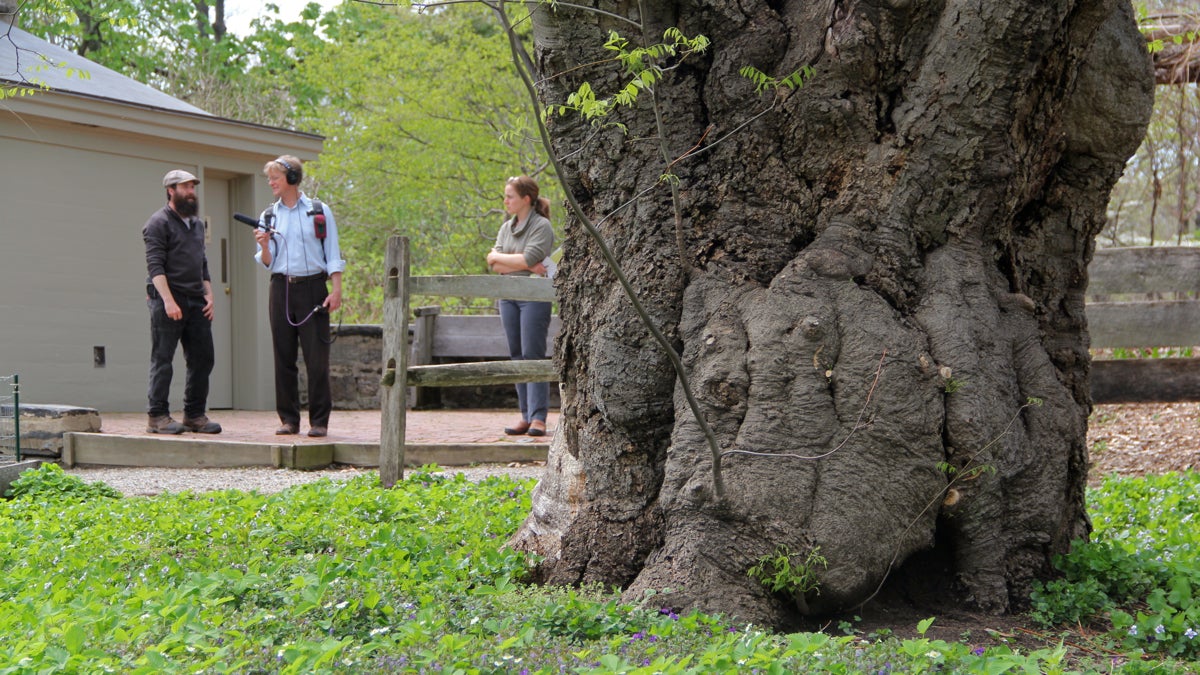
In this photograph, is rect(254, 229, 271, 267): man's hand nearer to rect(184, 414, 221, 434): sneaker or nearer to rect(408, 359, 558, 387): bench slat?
rect(184, 414, 221, 434): sneaker

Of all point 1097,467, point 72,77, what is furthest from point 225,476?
point 1097,467

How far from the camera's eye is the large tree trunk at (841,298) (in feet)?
12.9

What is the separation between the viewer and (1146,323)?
9586 mm

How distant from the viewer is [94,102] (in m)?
11.5

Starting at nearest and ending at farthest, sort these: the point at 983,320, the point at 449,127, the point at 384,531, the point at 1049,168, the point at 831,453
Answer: the point at 831,453 → the point at 983,320 → the point at 1049,168 → the point at 384,531 → the point at 449,127

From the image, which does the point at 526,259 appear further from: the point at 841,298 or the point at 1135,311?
the point at 841,298

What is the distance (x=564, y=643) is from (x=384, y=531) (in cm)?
182

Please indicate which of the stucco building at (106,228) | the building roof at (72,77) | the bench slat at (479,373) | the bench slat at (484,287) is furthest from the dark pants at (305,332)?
the building roof at (72,77)

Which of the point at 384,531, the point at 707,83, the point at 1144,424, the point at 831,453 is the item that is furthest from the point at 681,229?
the point at 1144,424

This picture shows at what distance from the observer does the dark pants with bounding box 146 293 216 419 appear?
9812 mm

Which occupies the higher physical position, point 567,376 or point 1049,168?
point 1049,168

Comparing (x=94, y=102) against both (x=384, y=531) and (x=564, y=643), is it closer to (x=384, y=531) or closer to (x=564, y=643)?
(x=384, y=531)

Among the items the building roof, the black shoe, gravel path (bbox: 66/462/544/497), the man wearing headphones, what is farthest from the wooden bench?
gravel path (bbox: 66/462/544/497)

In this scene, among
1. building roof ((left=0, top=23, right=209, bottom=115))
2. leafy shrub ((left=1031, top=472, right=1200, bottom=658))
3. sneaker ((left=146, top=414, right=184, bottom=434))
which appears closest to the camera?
leafy shrub ((left=1031, top=472, right=1200, bottom=658))
